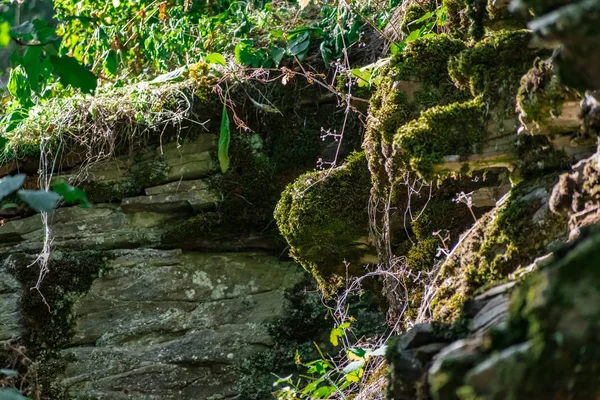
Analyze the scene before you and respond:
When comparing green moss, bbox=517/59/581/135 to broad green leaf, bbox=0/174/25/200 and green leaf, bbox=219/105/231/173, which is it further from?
green leaf, bbox=219/105/231/173

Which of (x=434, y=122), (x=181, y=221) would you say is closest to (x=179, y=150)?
(x=181, y=221)

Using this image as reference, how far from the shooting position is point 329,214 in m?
3.69

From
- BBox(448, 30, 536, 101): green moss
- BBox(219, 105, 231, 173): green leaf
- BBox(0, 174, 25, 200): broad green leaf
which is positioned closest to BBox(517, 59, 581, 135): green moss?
BBox(448, 30, 536, 101): green moss

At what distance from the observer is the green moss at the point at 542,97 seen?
7.26 ft

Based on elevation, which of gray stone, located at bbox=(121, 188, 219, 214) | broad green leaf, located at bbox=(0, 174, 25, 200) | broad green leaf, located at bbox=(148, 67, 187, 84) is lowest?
gray stone, located at bbox=(121, 188, 219, 214)

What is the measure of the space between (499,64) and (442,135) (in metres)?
0.34

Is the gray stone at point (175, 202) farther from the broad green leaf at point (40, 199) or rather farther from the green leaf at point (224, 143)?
the broad green leaf at point (40, 199)

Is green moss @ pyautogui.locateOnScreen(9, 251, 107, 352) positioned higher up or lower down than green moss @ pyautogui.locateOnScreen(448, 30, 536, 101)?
lower down

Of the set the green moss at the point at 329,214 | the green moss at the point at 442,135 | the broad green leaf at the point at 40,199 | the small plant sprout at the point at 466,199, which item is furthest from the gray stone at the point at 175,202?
the broad green leaf at the point at 40,199

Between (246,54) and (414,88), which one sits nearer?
A: (414,88)

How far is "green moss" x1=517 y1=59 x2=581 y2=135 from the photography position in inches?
87.1

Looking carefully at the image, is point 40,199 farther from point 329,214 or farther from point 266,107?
point 266,107

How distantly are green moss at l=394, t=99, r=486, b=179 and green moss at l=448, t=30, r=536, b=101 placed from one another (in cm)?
7

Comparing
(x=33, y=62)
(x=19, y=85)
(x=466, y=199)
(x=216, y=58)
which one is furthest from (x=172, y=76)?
(x=466, y=199)
